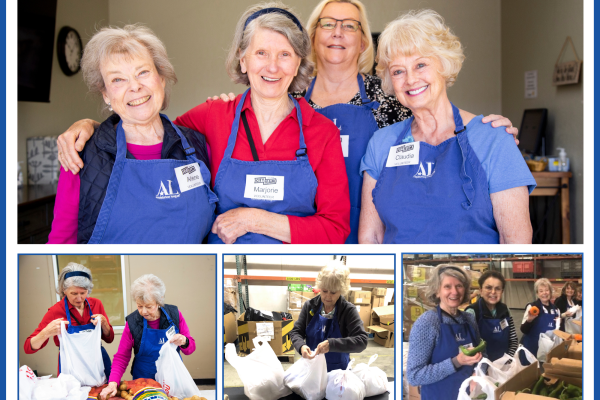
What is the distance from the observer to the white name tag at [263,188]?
167cm

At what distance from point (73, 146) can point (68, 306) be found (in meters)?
0.62

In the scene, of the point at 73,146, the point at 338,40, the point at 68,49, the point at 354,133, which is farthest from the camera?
the point at 68,49

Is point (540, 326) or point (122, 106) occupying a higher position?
point (122, 106)

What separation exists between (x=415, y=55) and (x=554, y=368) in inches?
41.3

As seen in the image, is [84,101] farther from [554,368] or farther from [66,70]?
[554,368]

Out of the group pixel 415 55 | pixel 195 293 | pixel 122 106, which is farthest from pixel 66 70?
pixel 195 293

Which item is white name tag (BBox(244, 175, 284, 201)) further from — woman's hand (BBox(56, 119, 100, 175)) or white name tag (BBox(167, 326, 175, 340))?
white name tag (BBox(167, 326, 175, 340))

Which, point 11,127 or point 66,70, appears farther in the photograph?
point 66,70

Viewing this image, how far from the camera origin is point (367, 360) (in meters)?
1.11

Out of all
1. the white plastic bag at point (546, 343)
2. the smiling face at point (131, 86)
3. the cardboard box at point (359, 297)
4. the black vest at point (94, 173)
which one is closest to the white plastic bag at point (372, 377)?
the cardboard box at point (359, 297)

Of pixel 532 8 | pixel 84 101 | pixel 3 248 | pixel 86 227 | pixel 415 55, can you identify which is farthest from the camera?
pixel 84 101

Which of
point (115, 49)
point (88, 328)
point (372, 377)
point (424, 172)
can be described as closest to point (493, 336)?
point (372, 377)

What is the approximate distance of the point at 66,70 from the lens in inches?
200

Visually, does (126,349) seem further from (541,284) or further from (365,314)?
(541,284)
